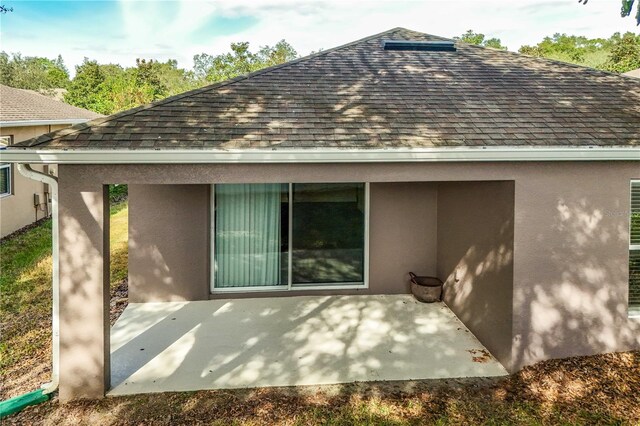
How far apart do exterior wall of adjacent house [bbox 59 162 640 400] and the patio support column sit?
0.4 inches

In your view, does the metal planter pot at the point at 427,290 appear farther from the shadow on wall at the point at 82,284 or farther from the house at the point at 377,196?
the shadow on wall at the point at 82,284

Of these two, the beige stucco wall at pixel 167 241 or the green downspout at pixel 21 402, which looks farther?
the beige stucco wall at pixel 167 241

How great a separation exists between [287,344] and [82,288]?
283 centimetres

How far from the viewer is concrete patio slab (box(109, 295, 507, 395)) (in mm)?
5547

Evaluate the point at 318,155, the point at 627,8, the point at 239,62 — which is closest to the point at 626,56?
the point at 239,62

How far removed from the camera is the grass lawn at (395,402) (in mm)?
4613

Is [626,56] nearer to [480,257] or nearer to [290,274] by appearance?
[480,257]

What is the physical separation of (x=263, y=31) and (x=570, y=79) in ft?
152

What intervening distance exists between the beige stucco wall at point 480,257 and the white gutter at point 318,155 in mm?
623

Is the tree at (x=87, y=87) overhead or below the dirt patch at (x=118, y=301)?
overhead

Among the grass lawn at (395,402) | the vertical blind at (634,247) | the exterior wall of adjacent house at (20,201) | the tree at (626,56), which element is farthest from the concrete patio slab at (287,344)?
the tree at (626,56)

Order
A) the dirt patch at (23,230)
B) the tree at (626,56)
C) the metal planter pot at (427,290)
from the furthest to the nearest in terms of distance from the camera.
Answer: the tree at (626,56) → the dirt patch at (23,230) → the metal planter pot at (427,290)

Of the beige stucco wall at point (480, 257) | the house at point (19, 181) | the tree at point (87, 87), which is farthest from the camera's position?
the tree at point (87, 87)

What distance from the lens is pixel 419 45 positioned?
9148 millimetres
